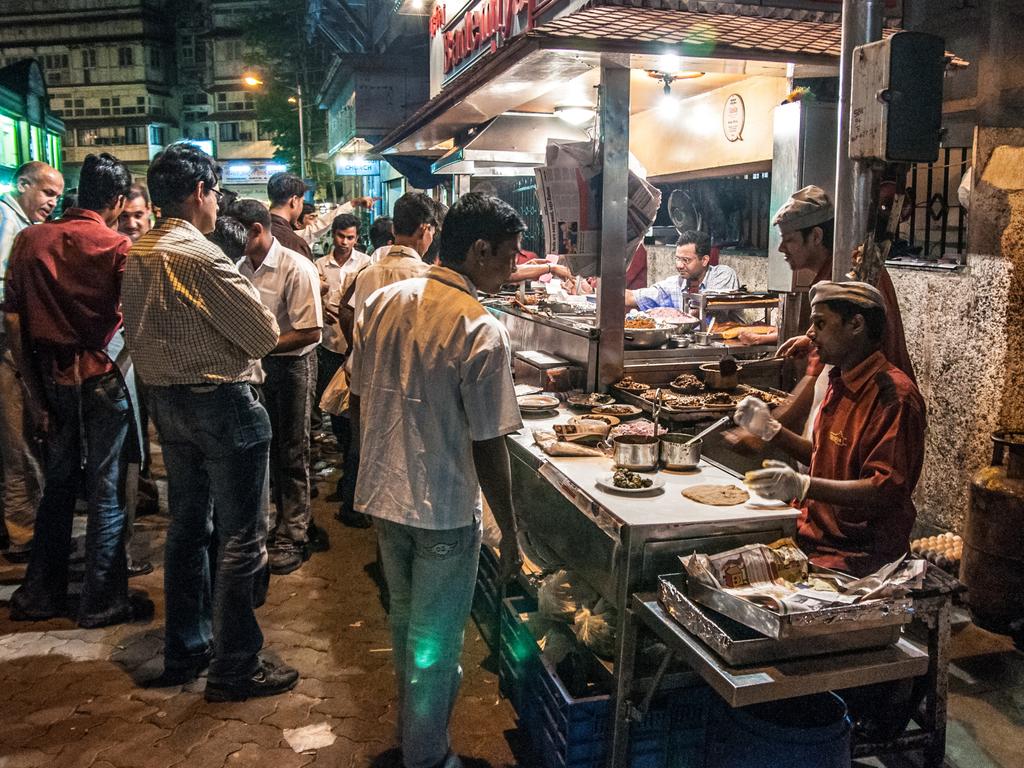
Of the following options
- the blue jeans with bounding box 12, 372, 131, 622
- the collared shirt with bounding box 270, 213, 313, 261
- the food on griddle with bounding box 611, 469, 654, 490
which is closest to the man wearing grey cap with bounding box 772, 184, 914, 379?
the food on griddle with bounding box 611, 469, 654, 490

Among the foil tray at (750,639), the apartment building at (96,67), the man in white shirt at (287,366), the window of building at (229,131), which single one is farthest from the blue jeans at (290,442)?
the window of building at (229,131)

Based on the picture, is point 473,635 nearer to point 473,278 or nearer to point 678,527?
point 678,527

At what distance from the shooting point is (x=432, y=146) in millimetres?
11469

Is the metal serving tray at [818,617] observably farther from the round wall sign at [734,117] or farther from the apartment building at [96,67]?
the apartment building at [96,67]

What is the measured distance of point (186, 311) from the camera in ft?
12.5

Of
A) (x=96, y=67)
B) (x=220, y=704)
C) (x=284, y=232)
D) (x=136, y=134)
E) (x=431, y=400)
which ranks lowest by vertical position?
(x=220, y=704)

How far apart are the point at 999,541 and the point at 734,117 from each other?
454cm

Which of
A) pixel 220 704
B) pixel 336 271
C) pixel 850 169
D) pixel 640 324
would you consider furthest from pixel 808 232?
pixel 336 271

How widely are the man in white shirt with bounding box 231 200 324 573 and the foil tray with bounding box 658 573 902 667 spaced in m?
3.69

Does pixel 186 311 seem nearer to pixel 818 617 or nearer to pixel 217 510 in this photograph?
pixel 217 510

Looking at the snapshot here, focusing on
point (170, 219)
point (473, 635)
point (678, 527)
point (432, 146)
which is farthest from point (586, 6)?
point (432, 146)

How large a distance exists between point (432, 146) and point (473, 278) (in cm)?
880

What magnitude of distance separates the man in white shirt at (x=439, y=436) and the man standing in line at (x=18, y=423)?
4.22 m

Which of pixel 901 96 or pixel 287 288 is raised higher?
pixel 901 96
